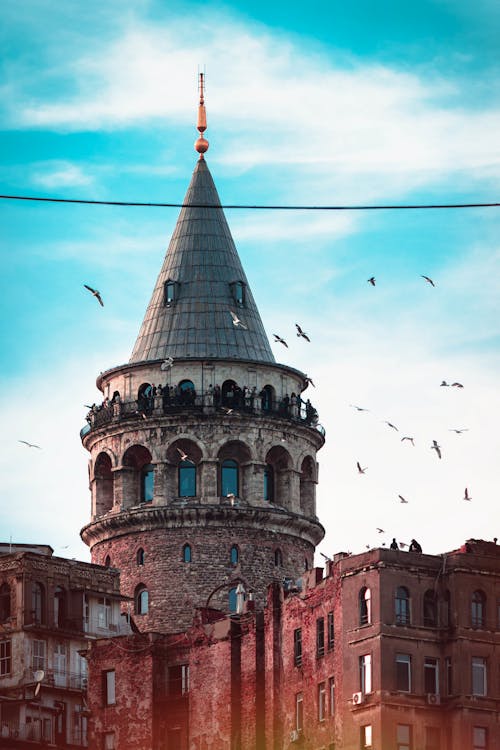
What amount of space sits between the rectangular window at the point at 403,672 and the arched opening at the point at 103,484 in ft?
111

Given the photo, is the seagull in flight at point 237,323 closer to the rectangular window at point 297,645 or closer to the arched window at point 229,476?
the arched window at point 229,476

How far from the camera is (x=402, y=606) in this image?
130625 mm

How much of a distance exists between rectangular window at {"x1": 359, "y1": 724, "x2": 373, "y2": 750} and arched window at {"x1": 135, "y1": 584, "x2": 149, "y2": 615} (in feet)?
95.9

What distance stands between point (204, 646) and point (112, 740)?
5.78 meters

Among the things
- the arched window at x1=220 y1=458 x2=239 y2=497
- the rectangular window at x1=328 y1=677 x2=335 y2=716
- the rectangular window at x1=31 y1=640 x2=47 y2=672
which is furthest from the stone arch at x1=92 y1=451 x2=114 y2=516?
the rectangular window at x1=328 y1=677 x2=335 y2=716

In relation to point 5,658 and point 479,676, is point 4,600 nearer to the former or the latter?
point 5,658

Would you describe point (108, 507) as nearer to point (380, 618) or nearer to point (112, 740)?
point (112, 740)

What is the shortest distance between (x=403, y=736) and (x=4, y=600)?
1176 inches

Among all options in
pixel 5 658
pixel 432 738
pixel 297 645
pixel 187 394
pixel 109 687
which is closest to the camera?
pixel 432 738

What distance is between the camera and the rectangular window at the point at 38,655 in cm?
14950

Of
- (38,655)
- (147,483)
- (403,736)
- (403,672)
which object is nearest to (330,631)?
(403,672)

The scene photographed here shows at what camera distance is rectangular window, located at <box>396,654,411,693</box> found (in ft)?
423

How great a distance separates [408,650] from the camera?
5118 inches

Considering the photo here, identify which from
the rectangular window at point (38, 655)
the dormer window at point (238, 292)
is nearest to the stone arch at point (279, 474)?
the dormer window at point (238, 292)
